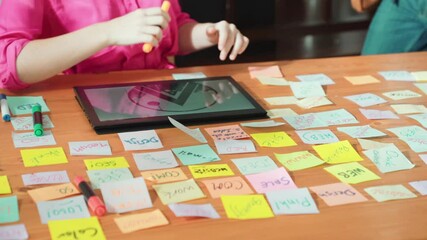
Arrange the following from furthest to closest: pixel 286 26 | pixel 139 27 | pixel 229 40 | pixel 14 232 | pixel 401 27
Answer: pixel 286 26, pixel 401 27, pixel 229 40, pixel 139 27, pixel 14 232

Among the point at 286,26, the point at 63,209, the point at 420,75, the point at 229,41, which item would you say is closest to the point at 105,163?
the point at 63,209

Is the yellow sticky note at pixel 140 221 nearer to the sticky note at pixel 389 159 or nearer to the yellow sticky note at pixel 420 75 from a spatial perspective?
the sticky note at pixel 389 159

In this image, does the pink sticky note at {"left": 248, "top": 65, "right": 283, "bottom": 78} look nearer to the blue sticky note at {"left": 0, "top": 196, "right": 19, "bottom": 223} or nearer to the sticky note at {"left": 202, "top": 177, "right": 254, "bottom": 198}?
the sticky note at {"left": 202, "top": 177, "right": 254, "bottom": 198}

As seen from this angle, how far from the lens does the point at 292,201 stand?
2.91ft

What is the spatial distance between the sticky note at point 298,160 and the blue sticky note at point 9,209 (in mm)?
393

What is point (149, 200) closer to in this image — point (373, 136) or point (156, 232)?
point (156, 232)

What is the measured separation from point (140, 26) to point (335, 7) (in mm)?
1603

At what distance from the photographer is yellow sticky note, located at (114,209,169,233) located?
806 mm

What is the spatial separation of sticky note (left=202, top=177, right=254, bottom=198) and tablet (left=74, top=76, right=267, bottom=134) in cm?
21

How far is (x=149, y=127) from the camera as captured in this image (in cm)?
110

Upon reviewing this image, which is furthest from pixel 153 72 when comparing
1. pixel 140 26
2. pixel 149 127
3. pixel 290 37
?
pixel 290 37

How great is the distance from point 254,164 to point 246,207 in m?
0.13

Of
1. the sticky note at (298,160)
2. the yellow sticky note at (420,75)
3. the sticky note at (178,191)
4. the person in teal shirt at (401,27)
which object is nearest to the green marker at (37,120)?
the sticky note at (178,191)

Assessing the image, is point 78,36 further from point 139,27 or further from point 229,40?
point 229,40
